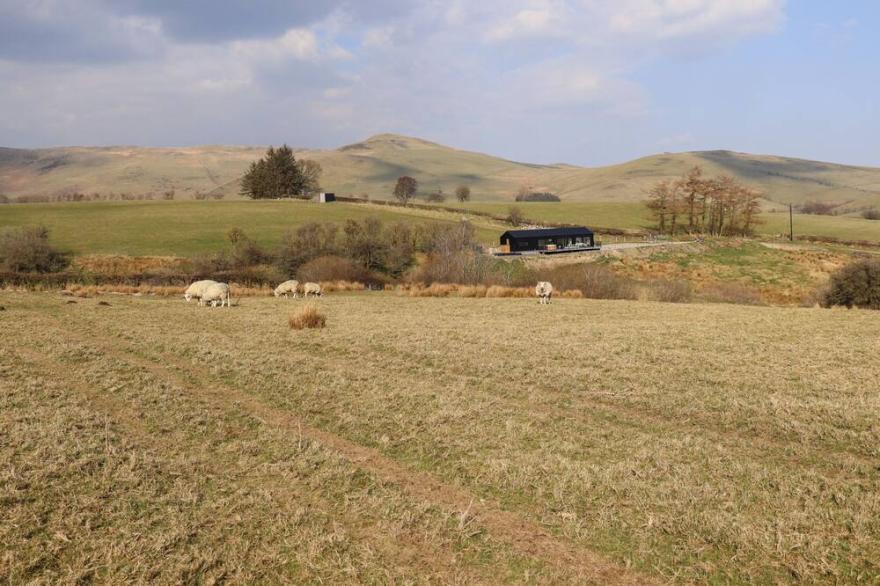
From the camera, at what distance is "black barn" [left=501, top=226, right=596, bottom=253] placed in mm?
81500

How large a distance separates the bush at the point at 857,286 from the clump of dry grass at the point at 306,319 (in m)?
39.5

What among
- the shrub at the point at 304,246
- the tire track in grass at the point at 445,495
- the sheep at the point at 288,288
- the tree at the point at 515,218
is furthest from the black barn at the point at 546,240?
the tire track in grass at the point at 445,495

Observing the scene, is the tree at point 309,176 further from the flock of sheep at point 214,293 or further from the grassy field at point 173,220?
the flock of sheep at point 214,293

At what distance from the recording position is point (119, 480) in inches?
341

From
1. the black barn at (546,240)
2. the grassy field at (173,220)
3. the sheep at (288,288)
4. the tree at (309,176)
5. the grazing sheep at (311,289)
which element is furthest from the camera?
the tree at (309,176)

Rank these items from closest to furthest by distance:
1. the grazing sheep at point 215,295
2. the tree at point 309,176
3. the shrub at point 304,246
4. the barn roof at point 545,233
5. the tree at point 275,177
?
the grazing sheep at point 215,295
the shrub at point 304,246
the barn roof at point 545,233
the tree at point 275,177
the tree at point 309,176

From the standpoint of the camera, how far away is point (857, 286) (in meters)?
43.3

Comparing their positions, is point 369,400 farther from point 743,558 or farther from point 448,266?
point 448,266

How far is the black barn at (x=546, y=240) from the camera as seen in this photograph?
267 ft

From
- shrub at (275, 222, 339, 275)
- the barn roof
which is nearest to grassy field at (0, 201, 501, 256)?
shrub at (275, 222, 339, 275)

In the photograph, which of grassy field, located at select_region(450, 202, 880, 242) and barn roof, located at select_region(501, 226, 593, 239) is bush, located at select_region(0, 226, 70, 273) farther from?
grassy field, located at select_region(450, 202, 880, 242)

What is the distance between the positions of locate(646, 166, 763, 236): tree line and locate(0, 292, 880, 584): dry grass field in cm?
10003

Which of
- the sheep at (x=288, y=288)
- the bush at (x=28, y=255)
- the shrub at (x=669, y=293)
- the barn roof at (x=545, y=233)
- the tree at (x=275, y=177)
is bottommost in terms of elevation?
the shrub at (x=669, y=293)

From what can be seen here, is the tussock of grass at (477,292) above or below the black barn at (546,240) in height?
below
